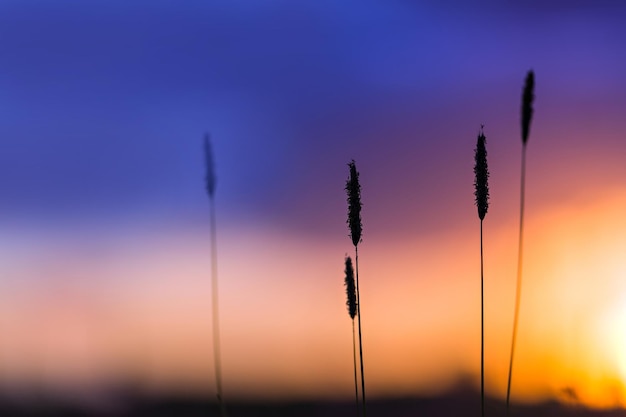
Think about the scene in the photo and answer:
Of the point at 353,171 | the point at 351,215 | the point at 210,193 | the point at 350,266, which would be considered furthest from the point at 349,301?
the point at 210,193

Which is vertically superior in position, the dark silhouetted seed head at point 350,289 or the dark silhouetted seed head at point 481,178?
the dark silhouetted seed head at point 481,178

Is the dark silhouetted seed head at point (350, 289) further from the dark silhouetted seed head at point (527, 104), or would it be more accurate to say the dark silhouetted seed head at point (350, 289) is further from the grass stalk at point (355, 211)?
the dark silhouetted seed head at point (527, 104)

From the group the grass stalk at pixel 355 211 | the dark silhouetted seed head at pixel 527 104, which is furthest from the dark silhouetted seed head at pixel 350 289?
the dark silhouetted seed head at pixel 527 104

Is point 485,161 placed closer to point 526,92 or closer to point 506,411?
point 526,92

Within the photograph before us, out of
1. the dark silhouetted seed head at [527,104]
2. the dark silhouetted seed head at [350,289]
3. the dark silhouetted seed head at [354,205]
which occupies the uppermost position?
the dark silhouetted seed head at [527,104]

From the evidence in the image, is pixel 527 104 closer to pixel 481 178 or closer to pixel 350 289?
pixel 481 178

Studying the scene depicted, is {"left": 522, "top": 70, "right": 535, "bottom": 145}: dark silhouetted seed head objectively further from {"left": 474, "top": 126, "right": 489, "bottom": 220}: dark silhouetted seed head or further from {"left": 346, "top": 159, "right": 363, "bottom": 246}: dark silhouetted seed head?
{"left": 346, "top": 159, "right": 363, "bottom": 246}: dark silhouetted seed head

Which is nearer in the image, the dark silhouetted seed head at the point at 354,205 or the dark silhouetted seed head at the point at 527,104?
the dark silhouetted seed head at the point at 527,104
